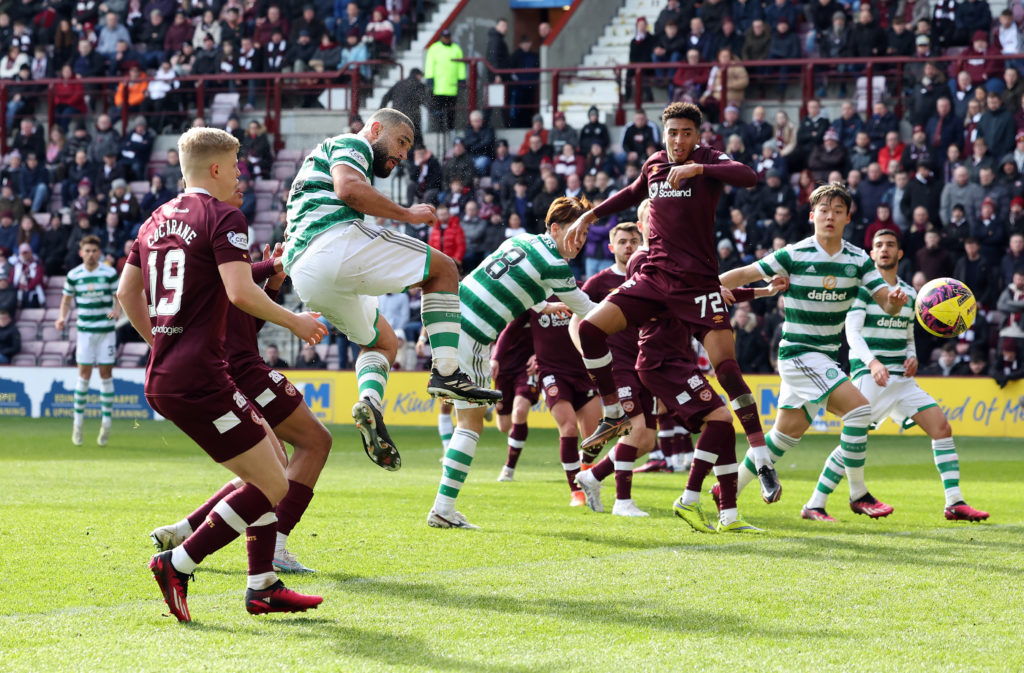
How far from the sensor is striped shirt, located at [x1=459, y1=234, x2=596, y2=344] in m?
8.30

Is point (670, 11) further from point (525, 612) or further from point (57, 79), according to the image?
point (525, 612)

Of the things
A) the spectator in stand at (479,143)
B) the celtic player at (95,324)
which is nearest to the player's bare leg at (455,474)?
the celtic player at (95,324)

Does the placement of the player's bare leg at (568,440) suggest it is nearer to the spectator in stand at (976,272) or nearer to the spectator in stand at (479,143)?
the spectator in stand at (976,272)

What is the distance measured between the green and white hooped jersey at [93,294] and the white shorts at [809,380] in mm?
9850

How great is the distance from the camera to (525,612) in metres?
5.39

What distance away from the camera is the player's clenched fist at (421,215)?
6047 millimetres

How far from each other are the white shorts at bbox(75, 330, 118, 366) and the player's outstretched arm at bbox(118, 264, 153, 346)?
10.8 meters

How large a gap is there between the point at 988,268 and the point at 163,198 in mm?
14208

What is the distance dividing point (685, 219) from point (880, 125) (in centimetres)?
1267

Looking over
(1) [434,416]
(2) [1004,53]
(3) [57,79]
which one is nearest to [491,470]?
(1) [434,416]

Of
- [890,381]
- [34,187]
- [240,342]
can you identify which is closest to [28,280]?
[34,187]

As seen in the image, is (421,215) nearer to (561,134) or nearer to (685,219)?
(685,219)

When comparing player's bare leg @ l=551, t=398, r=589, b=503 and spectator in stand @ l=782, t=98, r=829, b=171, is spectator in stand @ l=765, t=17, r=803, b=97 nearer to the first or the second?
spectator in stand @ l=782, t=98, r=829, b=171

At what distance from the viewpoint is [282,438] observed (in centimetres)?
642
